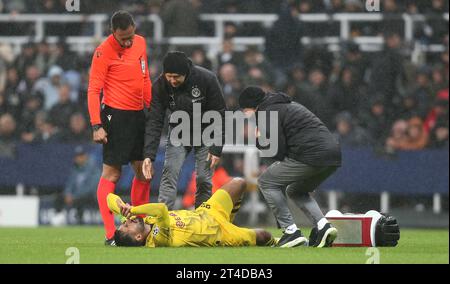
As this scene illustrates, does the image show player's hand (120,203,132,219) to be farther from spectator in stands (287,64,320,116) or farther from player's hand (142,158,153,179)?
spectator in stands (287,64,320,116)

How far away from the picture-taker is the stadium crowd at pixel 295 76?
2005 cm

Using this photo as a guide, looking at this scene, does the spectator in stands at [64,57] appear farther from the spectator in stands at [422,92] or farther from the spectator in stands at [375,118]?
the spectator in stands at [422,92]

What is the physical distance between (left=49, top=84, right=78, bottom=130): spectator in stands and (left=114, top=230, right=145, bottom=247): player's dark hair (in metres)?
8.62

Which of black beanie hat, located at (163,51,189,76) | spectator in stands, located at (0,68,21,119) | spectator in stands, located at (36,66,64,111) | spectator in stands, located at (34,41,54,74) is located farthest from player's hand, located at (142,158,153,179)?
spectator in stands, located at (34,41,54,74)

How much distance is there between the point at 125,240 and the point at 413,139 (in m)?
8.31


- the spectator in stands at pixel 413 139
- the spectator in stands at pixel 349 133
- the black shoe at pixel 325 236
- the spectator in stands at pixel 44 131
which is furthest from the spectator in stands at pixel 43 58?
the black shoe at pixel 325 236

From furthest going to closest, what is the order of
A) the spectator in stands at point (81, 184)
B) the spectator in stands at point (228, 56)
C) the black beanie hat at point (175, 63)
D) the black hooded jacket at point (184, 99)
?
the spectator in stands at point (228, 56), the spectator in stands at point (81, 184), the black hooded jacket at point (184, 99), the black beanie hat at point (175, 63)

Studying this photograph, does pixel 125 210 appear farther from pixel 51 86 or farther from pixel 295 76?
pixel 51 86

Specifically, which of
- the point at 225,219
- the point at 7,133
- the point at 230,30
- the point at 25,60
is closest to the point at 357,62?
the point at 230,30

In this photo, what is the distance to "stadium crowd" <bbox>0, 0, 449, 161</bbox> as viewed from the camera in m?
20.0

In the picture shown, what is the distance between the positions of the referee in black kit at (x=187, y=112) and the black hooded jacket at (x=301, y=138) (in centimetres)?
105

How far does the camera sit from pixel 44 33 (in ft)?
75.2

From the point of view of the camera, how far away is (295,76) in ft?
67.7
